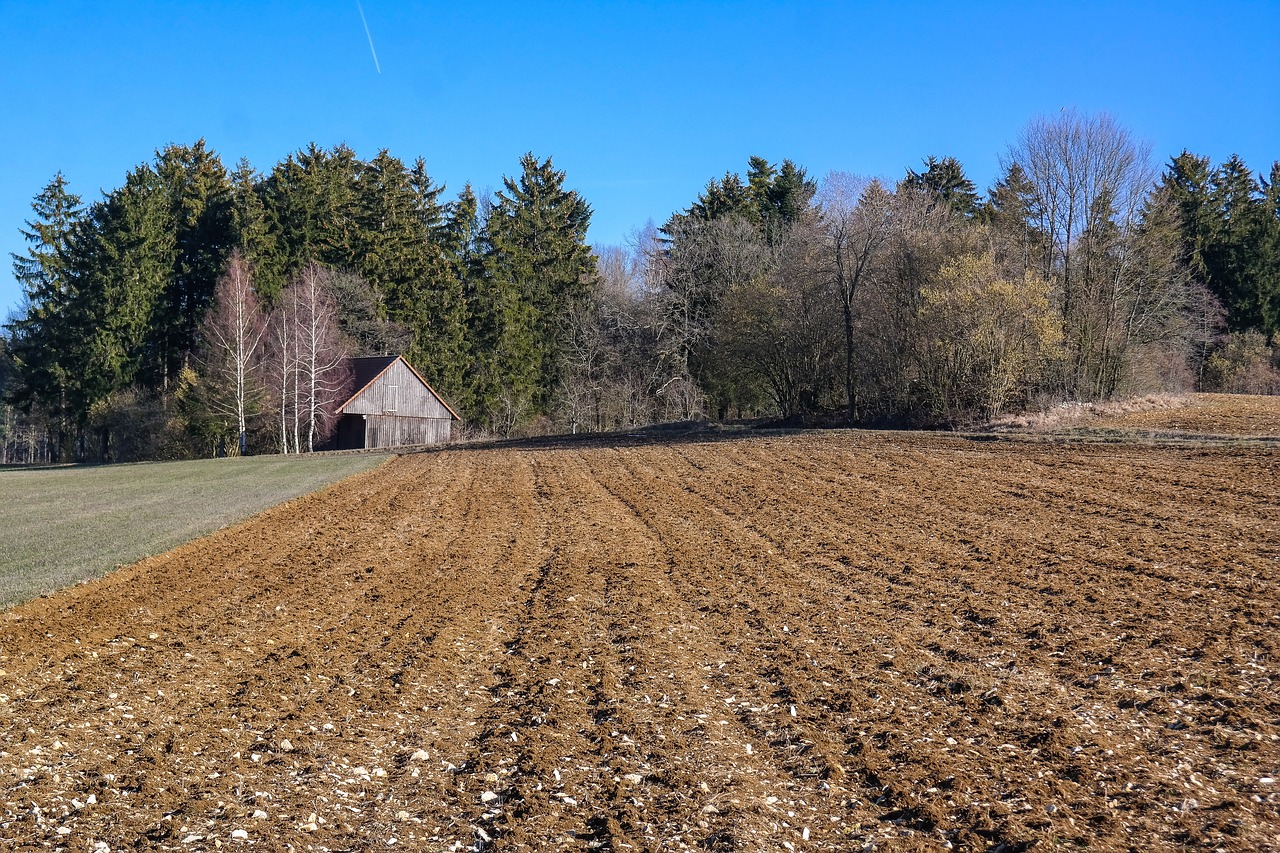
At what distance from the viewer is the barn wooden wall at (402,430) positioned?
166 feet

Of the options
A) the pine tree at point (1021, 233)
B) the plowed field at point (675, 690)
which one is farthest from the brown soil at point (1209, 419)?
the plowed field at point (675, 690)

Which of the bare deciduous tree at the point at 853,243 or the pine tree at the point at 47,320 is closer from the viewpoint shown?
the bare deciduous tree at the point at 853,243

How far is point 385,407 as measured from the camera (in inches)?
1984

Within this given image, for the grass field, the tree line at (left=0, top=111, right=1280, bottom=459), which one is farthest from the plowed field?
the tree line at (left=0, top=111, right=1280, bottom=459)

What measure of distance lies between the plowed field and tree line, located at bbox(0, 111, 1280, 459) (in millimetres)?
19244

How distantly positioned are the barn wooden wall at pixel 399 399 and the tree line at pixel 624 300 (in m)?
2.37

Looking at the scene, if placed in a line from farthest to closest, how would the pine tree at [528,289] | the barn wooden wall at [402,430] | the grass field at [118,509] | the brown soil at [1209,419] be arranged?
the pine tree at [528,289]
the barn wooden wall at [402,430]
the brown soil at [1209,419]
the grass field at [118,509]

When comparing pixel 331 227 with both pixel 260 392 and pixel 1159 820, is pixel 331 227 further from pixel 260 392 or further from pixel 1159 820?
pixel 1159 820

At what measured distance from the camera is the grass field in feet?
39.5

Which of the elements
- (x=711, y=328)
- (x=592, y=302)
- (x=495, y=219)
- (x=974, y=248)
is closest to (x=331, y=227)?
(x=495, y=219)

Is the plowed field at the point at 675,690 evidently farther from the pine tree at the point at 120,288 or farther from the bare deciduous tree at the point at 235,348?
the pine tree at the point at 120,288

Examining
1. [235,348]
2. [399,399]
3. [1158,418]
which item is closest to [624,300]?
[399,399]

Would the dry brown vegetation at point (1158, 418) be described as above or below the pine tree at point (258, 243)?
below

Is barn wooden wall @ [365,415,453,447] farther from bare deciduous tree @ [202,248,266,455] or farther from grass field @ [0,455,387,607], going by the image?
grass field @ [0,455,387,607]
